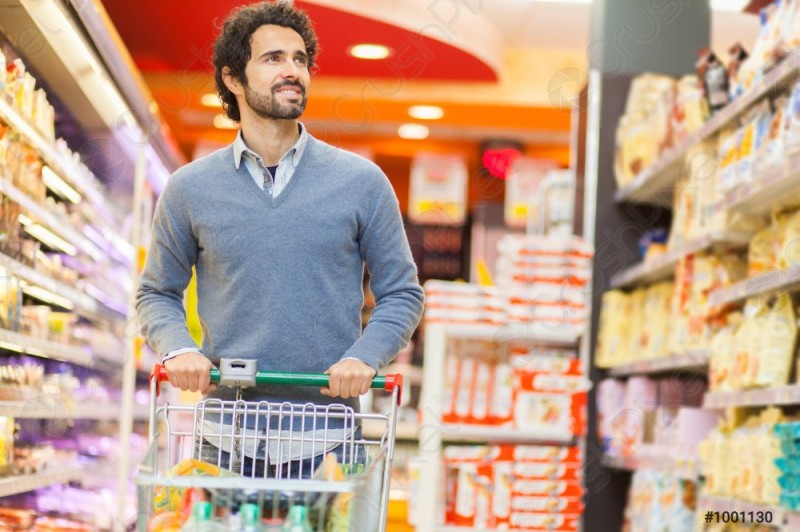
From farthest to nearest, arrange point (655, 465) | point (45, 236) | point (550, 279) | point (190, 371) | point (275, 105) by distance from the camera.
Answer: point (550, 279) < point (655, 465) < point (45, 236) < point (275, 105) < point (190, 371)

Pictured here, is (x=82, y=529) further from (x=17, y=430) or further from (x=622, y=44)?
(x=622, y=44)

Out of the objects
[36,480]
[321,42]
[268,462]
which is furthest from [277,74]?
[321,42]

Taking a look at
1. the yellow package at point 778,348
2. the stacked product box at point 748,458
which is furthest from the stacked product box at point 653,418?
the yellow package at point 778,348

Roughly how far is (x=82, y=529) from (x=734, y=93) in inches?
119

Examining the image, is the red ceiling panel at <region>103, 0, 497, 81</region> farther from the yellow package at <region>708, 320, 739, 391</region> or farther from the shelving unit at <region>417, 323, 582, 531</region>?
the yellow package at <region>708, 320, 739, 391</region>

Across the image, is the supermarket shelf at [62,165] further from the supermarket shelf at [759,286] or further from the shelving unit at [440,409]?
the supermarket shelf at [759,286]

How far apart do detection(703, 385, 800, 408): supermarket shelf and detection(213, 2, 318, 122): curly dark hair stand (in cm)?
165

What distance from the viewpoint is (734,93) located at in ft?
13.8

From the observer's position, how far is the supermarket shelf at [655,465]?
4.34 metres

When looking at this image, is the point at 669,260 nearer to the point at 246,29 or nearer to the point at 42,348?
the point at 42,348

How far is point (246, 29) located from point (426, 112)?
6.92 meters

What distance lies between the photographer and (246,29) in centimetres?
240

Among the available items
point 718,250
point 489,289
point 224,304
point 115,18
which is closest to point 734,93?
point 718,250

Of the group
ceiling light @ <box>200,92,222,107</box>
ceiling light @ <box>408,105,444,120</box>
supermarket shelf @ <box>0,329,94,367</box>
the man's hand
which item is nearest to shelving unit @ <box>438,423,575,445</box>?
supermarket shelf @ <box>0,329,94,367</box>
